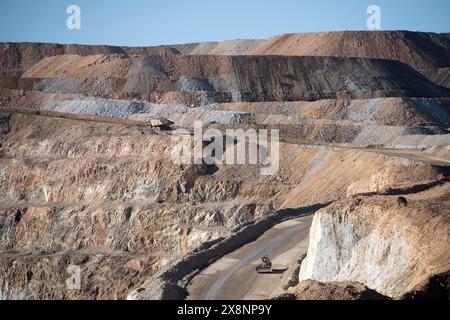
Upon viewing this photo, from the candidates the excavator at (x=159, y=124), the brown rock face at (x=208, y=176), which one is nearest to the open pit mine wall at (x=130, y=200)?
the brown rock face at (x=208, y=176)

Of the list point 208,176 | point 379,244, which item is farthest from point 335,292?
point 208,176

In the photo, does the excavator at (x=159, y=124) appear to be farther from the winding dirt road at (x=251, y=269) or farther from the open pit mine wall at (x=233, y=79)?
the winding dirt road at (x=251, y=269)

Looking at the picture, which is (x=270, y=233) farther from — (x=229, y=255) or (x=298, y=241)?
(x=229, y=255)

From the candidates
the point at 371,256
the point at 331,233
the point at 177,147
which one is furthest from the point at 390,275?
the point at 177,147

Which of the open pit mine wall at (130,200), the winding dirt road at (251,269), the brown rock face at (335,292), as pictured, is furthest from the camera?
the open pit mine wall at (130,200)

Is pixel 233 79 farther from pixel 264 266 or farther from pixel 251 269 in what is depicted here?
pixel 264 266

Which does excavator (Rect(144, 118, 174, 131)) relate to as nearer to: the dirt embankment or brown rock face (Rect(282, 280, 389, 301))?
the dirt embankment
